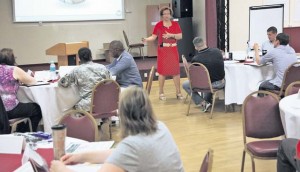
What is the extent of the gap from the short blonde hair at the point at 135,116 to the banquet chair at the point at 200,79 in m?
4.02

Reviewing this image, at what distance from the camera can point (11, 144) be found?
6.79ft

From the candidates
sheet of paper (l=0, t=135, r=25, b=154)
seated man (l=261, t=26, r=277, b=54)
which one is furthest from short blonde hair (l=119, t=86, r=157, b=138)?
seated man (l=261, t=26, r=277, b=54)

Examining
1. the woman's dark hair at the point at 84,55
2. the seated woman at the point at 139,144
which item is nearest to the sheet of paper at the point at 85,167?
the seated woman at the point at 139,144

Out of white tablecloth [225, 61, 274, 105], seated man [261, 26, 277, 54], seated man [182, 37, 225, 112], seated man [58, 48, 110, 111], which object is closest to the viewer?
seated man [58, 48, 110, 111]

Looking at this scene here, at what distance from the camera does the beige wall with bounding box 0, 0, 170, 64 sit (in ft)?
34.9

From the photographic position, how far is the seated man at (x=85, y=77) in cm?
469

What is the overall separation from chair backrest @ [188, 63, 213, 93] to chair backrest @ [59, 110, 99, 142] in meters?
3.30

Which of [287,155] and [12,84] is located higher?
[12,84]

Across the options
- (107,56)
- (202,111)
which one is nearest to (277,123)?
(202,111)

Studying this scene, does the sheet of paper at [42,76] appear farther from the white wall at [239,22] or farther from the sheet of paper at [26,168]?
the white wall at [239,22]

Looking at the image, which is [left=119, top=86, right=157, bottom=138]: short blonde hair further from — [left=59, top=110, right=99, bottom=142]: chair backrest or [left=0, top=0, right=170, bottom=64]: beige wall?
[left=0, top=0, right=170, bottom=64]: beige wall

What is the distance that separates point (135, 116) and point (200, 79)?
13.8ft

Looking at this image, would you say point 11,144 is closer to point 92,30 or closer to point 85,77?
point 85,77

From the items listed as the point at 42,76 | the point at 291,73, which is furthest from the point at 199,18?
the point at 42,76
